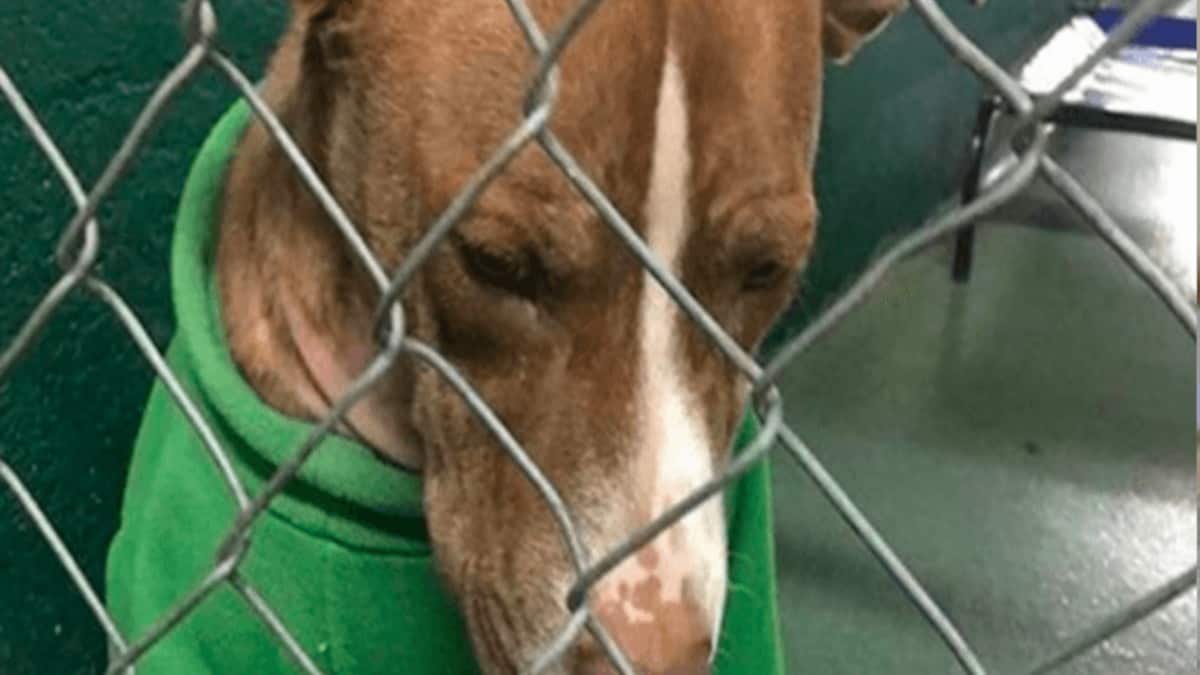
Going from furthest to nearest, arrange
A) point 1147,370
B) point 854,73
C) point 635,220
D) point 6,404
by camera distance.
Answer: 1. point 1147,370
2. point 854,73
3. point 6,404
4. point 635,220

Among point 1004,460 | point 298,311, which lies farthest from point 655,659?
point 1004,460

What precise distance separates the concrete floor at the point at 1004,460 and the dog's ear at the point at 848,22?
1.25 metres

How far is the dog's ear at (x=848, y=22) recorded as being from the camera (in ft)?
4.45

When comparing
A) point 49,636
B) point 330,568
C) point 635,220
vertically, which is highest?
point 635,220

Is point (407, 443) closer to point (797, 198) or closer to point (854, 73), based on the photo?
point (797, 198)

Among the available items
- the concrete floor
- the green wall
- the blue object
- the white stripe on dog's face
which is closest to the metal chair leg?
the concrete floor

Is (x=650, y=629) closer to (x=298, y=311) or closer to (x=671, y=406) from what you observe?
(x=671, y=406)

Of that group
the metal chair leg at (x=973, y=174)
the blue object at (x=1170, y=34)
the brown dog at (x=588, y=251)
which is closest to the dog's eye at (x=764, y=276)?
the brown dog at (x=588, y=251)

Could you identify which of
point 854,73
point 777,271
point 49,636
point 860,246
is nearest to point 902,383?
point 860,246

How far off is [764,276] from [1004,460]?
183 cm

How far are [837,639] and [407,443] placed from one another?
4.14ft

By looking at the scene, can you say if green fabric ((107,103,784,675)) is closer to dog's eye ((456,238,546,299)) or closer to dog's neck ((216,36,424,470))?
dog's neck ((216,36,424,470))

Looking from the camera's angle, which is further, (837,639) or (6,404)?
(837,639)

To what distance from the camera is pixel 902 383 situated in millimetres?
3203
